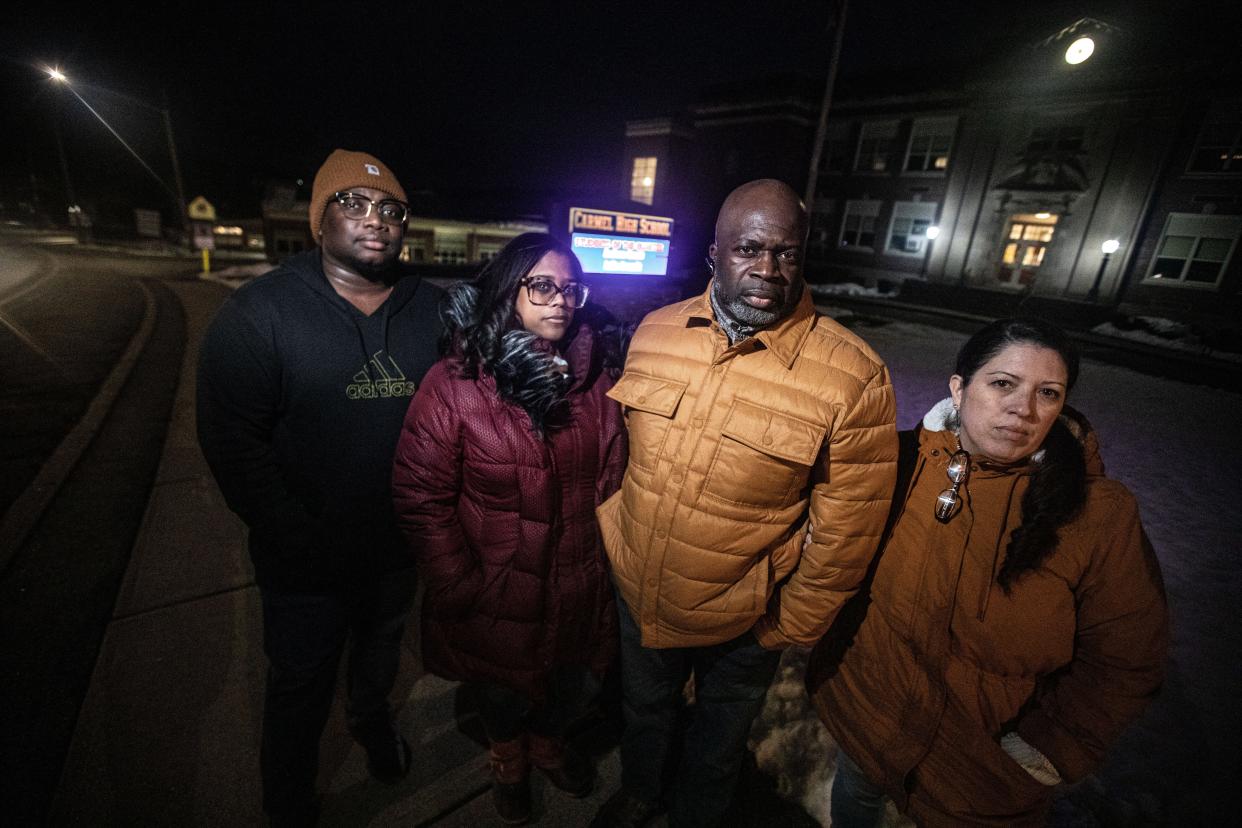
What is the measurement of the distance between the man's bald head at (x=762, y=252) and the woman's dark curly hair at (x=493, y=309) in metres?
0.65

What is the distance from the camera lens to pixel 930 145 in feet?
81.7

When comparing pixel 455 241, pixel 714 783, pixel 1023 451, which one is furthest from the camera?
pixel 455 241

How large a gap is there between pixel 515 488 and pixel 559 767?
4.80 feet

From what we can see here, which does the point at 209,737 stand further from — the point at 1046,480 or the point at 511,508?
the point at 1046,480

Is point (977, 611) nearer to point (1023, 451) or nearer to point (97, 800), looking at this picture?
point (1023, 451)

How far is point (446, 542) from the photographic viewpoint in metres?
1.96

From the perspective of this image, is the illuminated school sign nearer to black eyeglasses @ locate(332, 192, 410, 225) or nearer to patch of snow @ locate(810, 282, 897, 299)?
patch of snow @ locate(810, 282, 897, 299)

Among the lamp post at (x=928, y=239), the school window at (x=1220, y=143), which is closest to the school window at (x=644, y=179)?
the lamp post at (x=928, y=239)

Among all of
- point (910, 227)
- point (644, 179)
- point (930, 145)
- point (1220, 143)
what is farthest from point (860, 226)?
point (644, 179)

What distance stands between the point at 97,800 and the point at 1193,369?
1966cm

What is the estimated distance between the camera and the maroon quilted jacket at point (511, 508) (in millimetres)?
1929

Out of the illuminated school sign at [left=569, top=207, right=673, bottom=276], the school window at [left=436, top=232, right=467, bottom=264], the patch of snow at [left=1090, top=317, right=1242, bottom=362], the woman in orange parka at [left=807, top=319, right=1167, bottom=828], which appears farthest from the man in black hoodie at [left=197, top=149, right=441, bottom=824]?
the school window at [left=436, top=232, right=467, bottom=264]

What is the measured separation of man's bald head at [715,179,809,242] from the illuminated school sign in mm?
12699

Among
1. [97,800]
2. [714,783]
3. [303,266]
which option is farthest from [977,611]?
[97,800]
